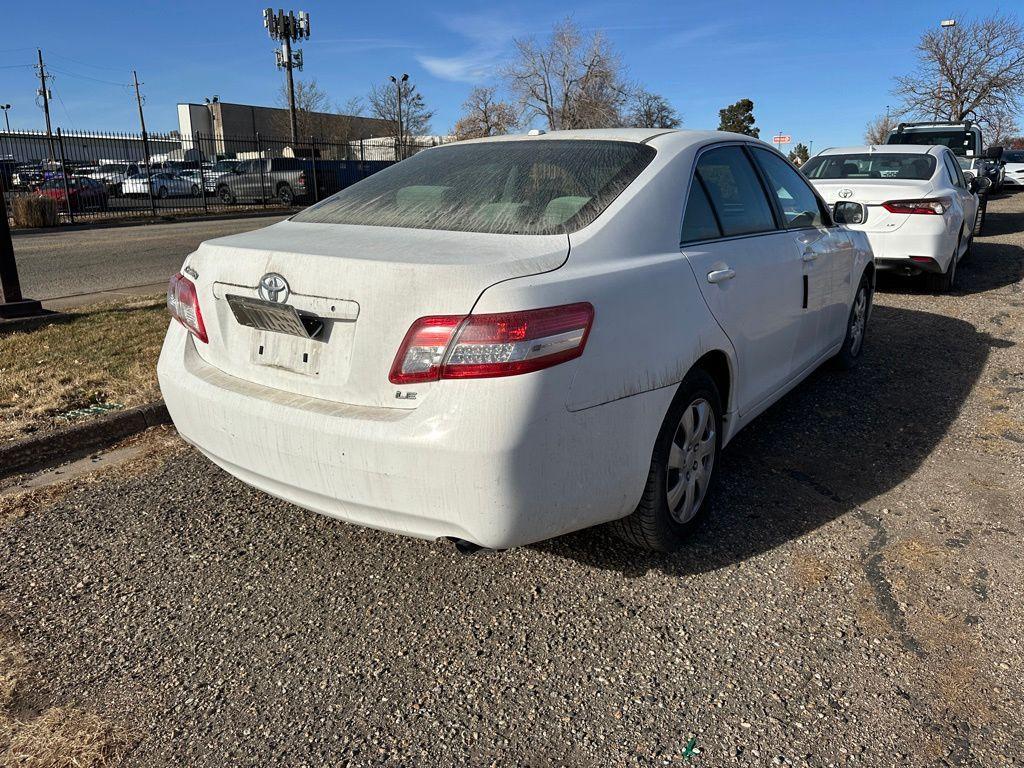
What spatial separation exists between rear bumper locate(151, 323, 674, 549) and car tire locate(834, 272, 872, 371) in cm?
316

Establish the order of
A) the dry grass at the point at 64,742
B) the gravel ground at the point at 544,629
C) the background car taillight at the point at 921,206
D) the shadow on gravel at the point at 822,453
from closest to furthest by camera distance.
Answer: the dry grass at the point at 64,742
the gravel ground at the point at 544,629
the shadow on gravel at the point at 822,453
the background car taillight at the point at 921,206

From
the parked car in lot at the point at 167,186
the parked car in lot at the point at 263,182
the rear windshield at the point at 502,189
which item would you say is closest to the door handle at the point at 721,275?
the rear windshield at the point at 502,189

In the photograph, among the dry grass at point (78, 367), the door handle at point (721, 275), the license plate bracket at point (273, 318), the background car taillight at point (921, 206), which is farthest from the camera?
Result: the background car taillight at point (921, 206)

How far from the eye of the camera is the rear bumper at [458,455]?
7.00ft

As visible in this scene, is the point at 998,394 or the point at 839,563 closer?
the point at 839,563

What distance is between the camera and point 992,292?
8719 millimetres

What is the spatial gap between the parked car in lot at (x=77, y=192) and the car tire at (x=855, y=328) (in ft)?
74.0

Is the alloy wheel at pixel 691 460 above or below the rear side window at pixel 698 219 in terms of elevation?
below

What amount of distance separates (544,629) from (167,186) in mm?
32075

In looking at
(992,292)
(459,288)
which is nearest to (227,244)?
(459,288)

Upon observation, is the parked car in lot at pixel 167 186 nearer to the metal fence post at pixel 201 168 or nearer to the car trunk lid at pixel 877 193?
the metal fence post at pixel 201 168

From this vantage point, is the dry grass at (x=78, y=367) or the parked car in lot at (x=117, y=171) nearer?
the dry grass at (x=78, y=367)

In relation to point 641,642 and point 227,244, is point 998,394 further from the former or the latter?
point 227,244

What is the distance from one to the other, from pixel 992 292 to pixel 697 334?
764cm
